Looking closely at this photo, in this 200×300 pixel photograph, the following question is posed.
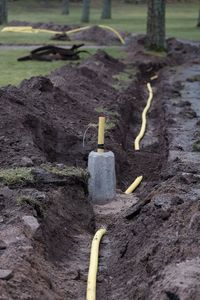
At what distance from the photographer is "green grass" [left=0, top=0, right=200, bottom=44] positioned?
33.9m

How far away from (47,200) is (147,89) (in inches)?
476

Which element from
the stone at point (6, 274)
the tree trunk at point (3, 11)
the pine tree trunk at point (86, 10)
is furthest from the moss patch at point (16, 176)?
the pine tree trunk at point (86, 10)

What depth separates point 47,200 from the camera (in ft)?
24.1

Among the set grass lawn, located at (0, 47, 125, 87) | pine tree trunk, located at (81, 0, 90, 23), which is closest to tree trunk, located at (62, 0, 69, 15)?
pine tree trunk, located at (81, 0, 90, 23)

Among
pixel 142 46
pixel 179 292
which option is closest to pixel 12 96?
pixel 179 292

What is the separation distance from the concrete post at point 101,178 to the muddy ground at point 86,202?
6.3 inches

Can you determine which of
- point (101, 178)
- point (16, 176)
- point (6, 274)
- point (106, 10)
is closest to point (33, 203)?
point (16, 176)

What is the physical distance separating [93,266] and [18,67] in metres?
14.2

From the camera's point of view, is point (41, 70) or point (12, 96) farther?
point (41, 70)

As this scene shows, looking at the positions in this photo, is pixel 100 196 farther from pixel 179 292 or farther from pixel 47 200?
pixel 179 292

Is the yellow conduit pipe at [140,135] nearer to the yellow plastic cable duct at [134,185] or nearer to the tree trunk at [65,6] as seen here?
the yellow plastic cable duct at [134,185]

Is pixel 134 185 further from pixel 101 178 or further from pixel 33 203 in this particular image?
pixel 33 203

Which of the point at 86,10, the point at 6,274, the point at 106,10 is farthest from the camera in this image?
the point at 106,10

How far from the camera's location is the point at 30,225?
649 centimetres
